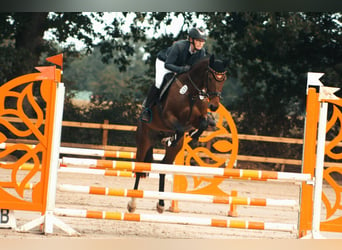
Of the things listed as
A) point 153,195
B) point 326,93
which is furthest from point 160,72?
point 326,93

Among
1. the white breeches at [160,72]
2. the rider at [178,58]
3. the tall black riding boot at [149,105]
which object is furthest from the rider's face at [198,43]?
the tall black riding boot at [149,105]

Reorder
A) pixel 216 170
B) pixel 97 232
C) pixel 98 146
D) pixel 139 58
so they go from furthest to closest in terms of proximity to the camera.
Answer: pixel 139 58 → pixel 98 146 → pixel 97 232 → pixel 216 170

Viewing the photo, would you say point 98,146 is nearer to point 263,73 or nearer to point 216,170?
point 263,73

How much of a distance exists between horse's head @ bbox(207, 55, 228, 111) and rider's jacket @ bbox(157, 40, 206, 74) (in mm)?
392

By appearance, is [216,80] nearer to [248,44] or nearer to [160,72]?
[160,72]

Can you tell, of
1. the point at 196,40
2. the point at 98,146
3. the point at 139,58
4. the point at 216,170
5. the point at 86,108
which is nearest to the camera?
the point at 216,170

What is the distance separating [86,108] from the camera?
46.2 feet

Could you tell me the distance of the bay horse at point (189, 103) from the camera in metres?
5.22

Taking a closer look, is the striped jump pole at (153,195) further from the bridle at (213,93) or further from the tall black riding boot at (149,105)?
the tall black riding boot at (149,105)

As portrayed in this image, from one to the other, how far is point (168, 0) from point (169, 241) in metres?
9.24

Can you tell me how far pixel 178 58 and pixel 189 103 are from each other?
1.57 feet

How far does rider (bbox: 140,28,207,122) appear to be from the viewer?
17.8ft

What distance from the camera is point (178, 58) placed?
5.64m

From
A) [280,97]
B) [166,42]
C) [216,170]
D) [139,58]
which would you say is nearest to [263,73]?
[280,97]
